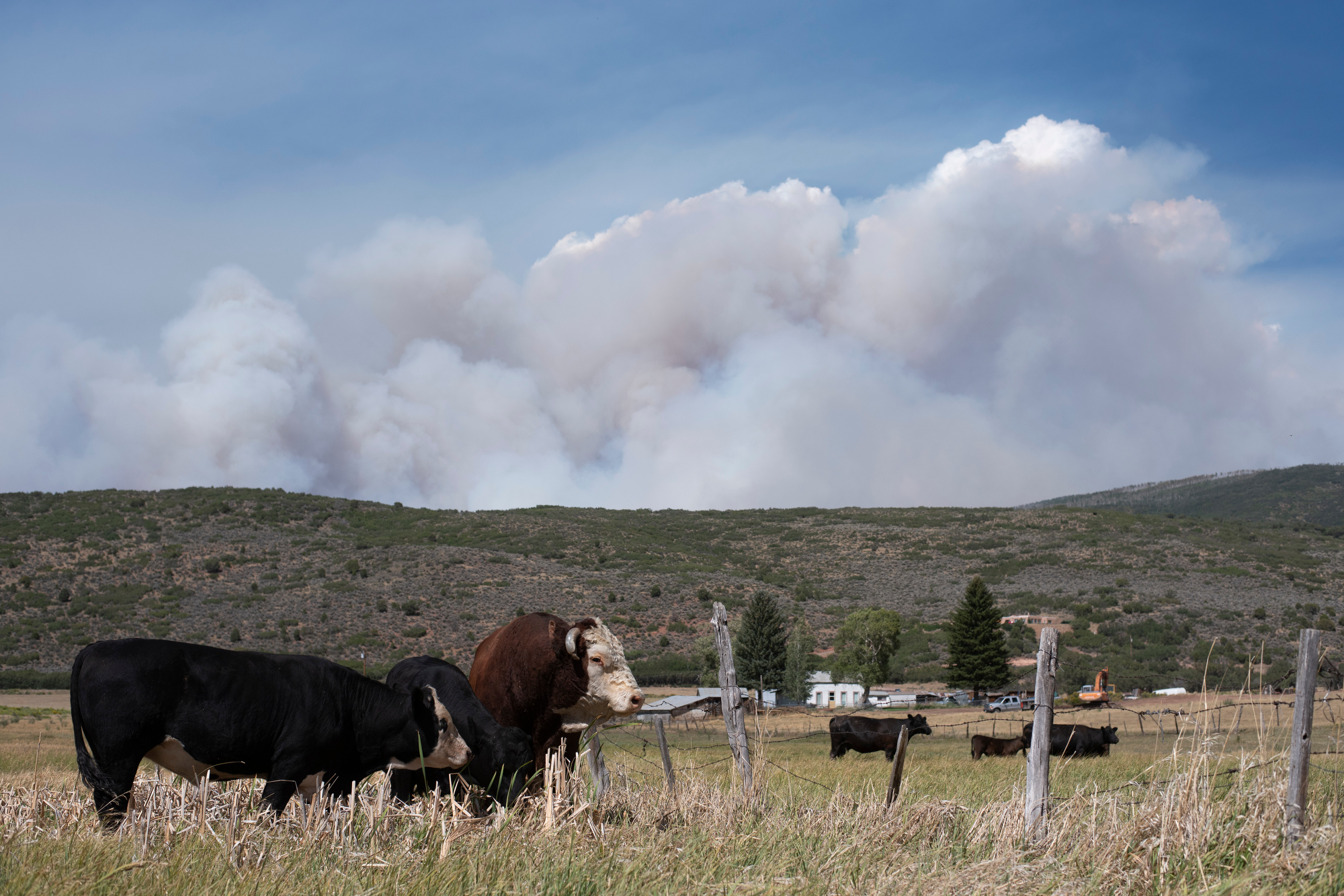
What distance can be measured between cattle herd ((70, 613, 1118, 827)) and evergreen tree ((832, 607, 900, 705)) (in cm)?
5737

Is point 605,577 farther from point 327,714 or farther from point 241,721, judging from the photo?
point 241,721

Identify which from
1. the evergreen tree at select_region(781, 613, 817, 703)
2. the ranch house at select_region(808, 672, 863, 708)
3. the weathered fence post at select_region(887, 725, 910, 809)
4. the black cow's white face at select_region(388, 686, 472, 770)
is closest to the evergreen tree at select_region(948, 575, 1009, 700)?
the ranch house at select_region(808, 672, 863, 708)

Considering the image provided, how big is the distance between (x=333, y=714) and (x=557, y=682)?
A: 1838 millimetres

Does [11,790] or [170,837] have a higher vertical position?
[170,837]

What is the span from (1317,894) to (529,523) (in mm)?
95648

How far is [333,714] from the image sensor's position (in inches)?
313

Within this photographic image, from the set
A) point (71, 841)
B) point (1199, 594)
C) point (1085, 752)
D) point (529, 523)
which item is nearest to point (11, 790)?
point (71, 841)

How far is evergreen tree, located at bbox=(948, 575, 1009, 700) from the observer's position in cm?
5694

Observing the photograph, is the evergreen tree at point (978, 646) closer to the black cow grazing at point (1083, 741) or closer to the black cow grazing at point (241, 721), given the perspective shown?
the black cow grazing at point (1083, 741)

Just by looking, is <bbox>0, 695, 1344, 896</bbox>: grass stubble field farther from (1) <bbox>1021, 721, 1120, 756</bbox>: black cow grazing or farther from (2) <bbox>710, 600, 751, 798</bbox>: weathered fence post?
(1) <bbox>1021, 721, 1120, 756</bbox>: black cow grazing

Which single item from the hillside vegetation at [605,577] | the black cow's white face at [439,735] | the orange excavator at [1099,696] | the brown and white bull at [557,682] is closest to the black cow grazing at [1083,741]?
the orange excavator at [1099,696]

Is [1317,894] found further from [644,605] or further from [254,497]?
[254,497]

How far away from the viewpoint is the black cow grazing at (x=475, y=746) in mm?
7762

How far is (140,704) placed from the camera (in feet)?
24.0
